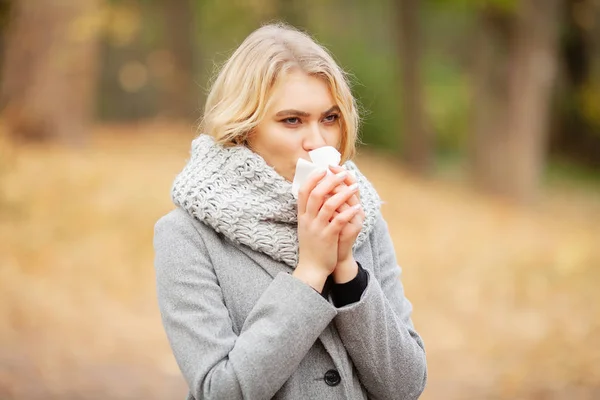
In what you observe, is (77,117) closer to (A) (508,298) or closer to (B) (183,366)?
(A) (508,298)

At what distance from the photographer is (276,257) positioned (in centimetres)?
222

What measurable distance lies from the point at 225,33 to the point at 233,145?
21.7 metres

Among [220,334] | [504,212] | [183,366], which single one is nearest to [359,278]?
[220,334]

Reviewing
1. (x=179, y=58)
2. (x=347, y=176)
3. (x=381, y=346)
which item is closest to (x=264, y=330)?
(x=381, y=346)

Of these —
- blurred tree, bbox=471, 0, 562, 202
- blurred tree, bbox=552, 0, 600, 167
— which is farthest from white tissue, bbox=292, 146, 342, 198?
blurred tree, bbox=552, 0, 600, 167

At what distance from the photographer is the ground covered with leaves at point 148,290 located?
5.90 m

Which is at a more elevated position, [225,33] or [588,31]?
[588,31]

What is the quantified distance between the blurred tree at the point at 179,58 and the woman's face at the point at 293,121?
47.2 ft

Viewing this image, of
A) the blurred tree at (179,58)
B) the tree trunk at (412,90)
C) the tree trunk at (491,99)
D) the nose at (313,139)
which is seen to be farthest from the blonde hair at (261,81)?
the blurred tree at (179,58)

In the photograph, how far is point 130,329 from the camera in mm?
6543

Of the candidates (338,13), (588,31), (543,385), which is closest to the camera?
(543,385)

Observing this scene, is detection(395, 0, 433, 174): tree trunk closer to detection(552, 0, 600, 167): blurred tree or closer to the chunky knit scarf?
detection(552, 0, 600, 167): blurred tree

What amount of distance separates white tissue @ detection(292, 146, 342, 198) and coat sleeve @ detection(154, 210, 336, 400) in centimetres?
29

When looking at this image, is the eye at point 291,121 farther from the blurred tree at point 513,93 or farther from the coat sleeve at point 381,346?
the blurred tree at point 513,93
